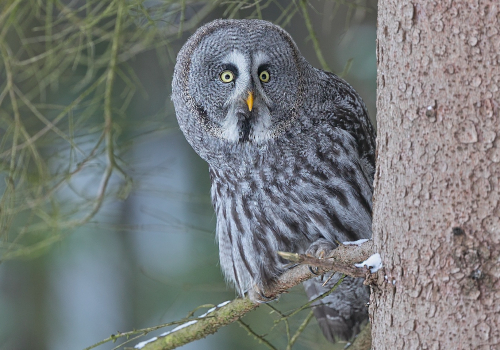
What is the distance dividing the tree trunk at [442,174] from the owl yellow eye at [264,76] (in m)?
0.71

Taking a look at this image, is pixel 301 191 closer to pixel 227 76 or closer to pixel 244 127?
pixel 244 127

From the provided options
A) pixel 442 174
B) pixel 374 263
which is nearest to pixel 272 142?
pixel 374 263

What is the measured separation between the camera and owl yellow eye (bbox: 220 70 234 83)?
1839 millimetres

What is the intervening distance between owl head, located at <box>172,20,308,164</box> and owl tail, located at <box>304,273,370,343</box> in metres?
0.65

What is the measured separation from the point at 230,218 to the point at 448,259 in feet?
3.35

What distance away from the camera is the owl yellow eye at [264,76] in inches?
72.9

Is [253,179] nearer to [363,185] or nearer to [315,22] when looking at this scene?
[363,185]

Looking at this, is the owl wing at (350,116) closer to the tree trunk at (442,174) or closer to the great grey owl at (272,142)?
the great grey owl at (272,142)

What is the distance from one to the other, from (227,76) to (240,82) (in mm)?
61

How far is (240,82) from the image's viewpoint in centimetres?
181

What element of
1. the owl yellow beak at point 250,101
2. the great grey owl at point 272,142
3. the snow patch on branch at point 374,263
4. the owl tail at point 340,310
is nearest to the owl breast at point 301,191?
the great grey owl at point 272,142

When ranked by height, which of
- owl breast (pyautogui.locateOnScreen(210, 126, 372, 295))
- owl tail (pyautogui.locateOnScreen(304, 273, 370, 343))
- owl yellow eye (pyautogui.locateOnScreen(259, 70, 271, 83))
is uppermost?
owl yellow eye (pyautogui.locateOnScreen(259, 70, 271, 83))

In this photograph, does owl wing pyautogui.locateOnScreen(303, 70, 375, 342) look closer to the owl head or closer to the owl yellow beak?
the owl head

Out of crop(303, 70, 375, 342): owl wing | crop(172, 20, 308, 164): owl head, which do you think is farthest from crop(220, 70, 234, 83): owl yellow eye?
crop(303, 70, 375, 342): owl wing
